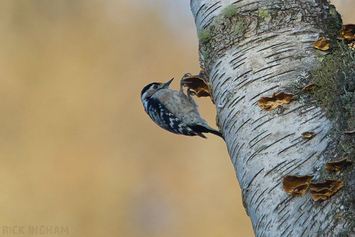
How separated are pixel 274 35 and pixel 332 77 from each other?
0.25 meters

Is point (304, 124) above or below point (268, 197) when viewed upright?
above

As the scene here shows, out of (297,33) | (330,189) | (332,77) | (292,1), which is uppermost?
(292,1)

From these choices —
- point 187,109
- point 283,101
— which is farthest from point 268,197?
point 187,109

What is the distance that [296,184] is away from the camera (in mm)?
917

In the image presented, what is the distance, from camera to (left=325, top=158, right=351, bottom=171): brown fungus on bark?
87 centimetres

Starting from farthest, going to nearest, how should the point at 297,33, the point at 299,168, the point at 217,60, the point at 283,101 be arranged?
A: the point at 217,60 → the point at 297,33 → the point at 283,101 → the point at 299,168

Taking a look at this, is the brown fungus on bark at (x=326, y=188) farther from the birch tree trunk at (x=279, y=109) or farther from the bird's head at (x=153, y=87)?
the bird's head at (x=153, y=87)

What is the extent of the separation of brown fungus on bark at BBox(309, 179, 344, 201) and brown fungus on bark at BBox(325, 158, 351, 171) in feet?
0.16

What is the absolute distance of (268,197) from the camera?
3.28 feet

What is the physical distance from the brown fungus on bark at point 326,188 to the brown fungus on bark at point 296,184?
0.13 feet

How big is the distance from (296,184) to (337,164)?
114mm

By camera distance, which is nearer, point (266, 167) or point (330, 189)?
point (330, 189)

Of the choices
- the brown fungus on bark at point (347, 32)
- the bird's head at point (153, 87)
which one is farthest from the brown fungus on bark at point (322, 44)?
the bird's head at point (153, 87)

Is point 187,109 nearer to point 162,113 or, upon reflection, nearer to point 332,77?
point 162,113
